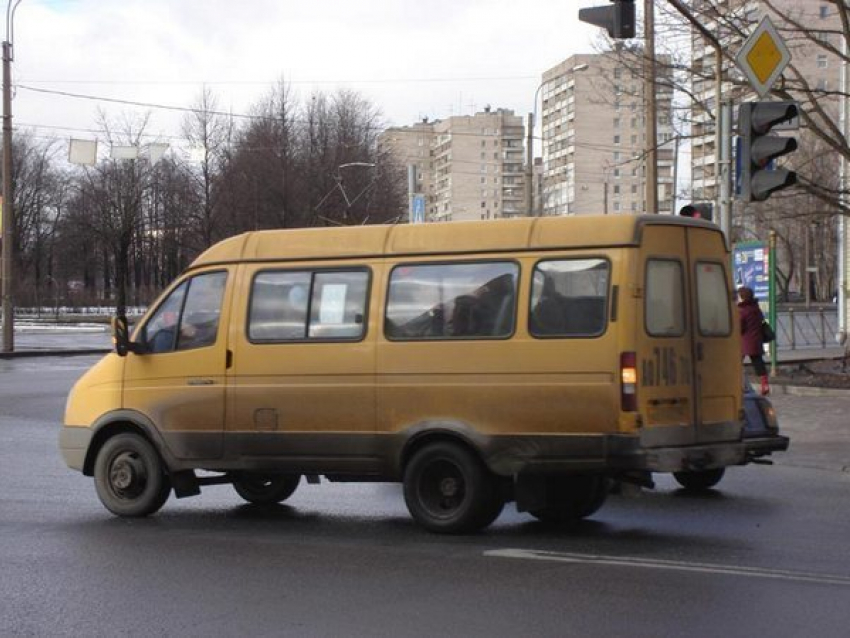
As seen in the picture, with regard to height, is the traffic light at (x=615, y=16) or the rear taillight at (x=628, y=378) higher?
the traffic light at (x=615, y=16)

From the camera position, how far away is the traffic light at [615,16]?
488 inches

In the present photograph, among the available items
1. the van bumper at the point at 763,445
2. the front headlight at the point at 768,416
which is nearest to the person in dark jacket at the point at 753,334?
the front headlight at the point at 768,416

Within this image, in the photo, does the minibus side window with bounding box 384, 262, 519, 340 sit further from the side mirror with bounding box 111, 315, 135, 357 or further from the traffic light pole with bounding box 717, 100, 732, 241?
the traffic light pole with bounding box 717, 100, 732, 241

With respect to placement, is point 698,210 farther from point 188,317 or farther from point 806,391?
point 806,391

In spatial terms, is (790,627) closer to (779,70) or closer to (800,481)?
(800,481)

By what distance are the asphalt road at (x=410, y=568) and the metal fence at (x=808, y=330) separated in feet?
71.9

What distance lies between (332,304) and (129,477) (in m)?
2.40

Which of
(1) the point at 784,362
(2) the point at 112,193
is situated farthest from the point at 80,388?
(2) the point at 112,193

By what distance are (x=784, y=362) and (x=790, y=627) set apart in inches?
804

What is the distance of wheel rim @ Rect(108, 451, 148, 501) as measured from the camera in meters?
9.27

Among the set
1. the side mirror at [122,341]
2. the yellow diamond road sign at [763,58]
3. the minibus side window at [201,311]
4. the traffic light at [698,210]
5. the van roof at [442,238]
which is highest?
the yellow diamond road sign at [763,58]

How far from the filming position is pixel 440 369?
8102mm

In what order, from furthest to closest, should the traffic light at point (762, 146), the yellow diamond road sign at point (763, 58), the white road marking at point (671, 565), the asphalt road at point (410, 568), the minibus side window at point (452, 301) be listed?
the yellow diamond road sign at point (763, 58)
the traffic light at point (762, 146)
the minibus side window at point (452, 301)
the white road marking at point (671, 565)
the asphalt road at point (410, 568)

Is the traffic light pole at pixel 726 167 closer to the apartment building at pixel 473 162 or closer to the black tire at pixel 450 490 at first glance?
the black tire at pixel 450 490
